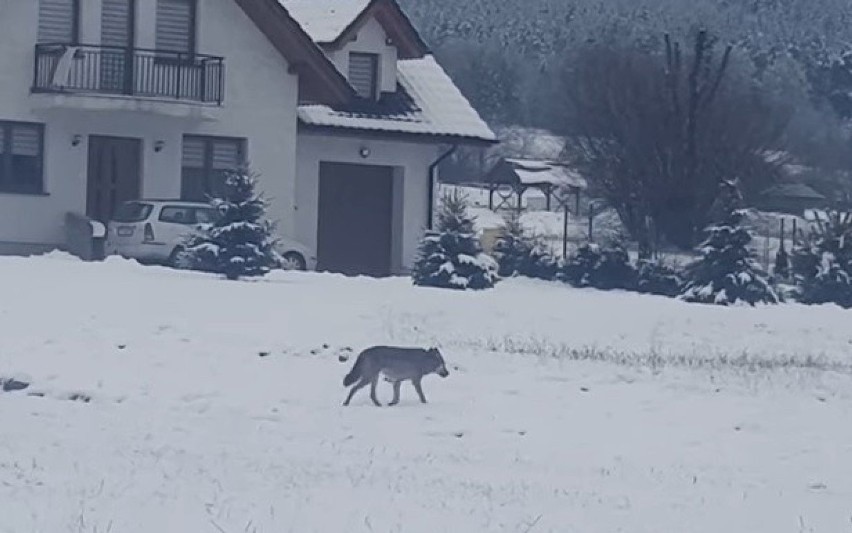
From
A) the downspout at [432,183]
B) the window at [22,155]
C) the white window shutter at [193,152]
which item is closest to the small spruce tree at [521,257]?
the downspout at [432,183]

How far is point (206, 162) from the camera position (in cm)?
3950

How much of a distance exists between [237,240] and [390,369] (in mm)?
12177

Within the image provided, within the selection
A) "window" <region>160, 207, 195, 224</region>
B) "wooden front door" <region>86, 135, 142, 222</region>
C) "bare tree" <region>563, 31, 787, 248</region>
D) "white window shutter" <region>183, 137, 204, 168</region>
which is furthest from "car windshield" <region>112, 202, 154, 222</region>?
"bare tree" <region>563, 31, 787, 248</region>

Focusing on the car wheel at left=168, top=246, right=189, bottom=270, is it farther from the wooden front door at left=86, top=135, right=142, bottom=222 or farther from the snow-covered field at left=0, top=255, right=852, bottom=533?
the wooden front door at left=86, top=135, right=142, bottom=222

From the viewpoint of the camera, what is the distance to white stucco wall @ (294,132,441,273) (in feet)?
136

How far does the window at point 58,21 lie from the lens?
37438mm

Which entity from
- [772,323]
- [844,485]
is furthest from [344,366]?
[772,323]

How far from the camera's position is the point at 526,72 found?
107m

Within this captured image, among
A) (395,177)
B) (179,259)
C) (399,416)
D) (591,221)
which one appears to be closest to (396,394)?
(399,416)

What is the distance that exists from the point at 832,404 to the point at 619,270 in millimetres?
19606

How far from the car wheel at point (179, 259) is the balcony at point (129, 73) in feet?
13.4

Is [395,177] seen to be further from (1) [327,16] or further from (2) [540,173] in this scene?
(2) [540,173]

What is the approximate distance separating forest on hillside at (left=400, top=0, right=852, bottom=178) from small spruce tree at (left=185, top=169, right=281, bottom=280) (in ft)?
175

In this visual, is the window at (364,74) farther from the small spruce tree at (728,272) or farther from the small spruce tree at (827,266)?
the small spruce tree at (827,266)
